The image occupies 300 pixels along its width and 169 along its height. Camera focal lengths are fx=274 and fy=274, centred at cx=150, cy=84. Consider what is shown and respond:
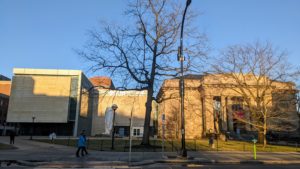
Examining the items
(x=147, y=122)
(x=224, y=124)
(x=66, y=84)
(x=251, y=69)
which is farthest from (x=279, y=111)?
(x=66, y=84)

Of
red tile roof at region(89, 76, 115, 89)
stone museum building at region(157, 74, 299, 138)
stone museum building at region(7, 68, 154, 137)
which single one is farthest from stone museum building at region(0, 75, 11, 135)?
red tile roof at region(89, 76, 115, 89)

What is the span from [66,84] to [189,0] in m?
59.9

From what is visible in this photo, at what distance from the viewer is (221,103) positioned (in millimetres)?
58969

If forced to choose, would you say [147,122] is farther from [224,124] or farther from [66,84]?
[66,84]

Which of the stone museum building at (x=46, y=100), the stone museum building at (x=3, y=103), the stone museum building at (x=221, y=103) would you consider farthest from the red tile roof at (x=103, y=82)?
the stone museum building at (x=3, y=103)

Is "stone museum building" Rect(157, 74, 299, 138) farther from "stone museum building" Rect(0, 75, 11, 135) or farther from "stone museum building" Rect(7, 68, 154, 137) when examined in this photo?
"stone museum building" Rect(0, 75, 11, 135)

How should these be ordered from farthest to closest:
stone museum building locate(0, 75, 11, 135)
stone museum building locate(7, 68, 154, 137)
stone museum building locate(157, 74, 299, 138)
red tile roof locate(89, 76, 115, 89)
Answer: stone museum building locate(0, 75, 11, 135) → stone museum building locate(7, 68, 154, 137) → stone museum building locate(157, 74, 299, 138) → red tile roof locate(89, 76, 115, 89)

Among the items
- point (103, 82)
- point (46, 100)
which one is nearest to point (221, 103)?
point (103, 82)

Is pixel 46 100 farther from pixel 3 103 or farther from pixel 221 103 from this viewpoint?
pixel 221 103

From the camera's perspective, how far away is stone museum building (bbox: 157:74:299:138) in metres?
37.3

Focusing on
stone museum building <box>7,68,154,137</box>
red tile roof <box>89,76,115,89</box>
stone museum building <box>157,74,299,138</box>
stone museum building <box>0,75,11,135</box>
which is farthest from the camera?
stone museum building <box>0,75,11,135</box>

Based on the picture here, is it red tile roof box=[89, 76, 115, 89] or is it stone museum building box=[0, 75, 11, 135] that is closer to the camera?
red tile roof box=[89, 76, 115, 89]

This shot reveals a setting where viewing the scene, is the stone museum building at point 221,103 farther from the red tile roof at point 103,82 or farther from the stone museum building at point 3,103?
the stone museum building at point 3,103

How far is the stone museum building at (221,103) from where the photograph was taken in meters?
37.3
